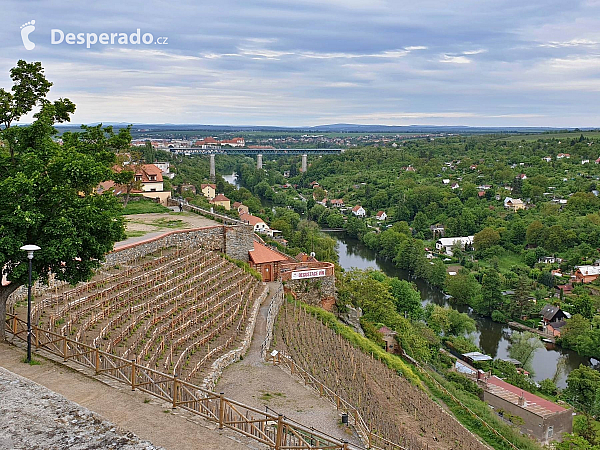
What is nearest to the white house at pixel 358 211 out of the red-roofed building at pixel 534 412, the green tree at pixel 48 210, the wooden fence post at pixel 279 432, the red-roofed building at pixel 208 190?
the red-roofed building at pixel 208 190

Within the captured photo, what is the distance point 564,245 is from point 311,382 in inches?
2189

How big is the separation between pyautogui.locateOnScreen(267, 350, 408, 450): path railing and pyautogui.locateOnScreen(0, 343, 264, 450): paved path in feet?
13.2

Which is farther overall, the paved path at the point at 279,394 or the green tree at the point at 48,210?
the paved path at the point at 279,394

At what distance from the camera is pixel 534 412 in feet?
78.3

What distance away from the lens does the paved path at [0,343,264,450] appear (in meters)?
7.42

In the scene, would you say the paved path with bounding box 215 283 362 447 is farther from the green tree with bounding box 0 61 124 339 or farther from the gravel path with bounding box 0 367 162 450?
the gravel path with bounding box 0 367 162 450

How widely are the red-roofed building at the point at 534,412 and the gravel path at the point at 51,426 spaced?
69.0ft

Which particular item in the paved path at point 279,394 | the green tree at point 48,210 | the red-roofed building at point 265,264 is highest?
the green tree at point 48,210

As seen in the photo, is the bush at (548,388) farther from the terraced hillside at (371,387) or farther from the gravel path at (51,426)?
the gravel path at (51,426)

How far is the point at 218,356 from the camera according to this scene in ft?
44.3

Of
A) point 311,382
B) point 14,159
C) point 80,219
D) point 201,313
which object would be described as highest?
point 14,159

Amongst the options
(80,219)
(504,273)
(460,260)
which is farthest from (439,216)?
(80,219)

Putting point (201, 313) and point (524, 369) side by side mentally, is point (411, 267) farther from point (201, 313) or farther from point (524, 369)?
point (201, 313)

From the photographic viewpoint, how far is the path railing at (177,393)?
7.74 m
